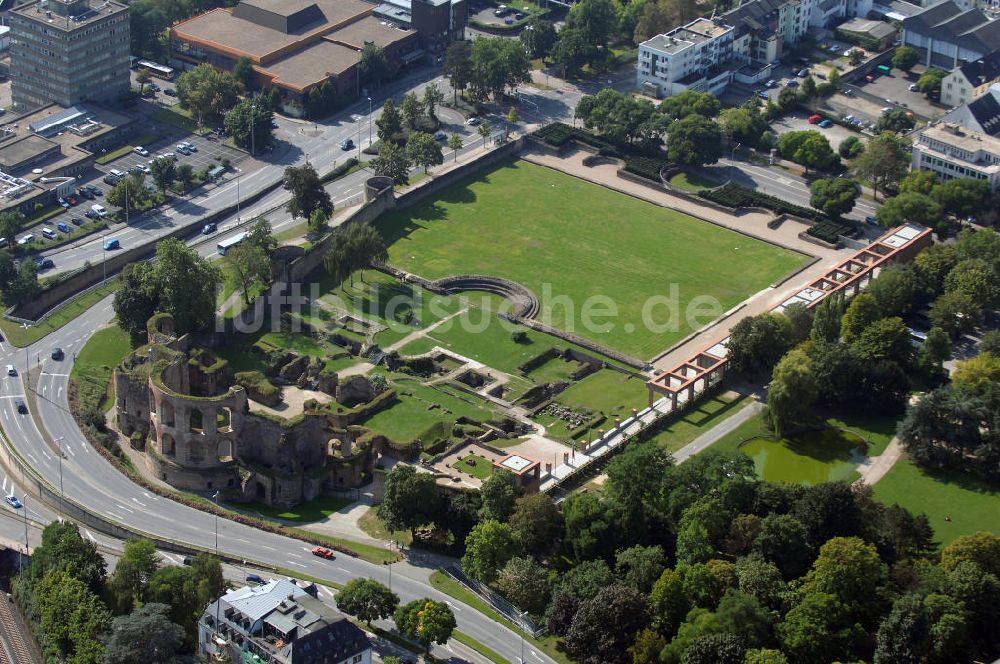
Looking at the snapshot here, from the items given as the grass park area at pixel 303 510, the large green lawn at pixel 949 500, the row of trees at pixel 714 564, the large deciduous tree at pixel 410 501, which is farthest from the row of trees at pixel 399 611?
the large green lawn at pixel 949 500

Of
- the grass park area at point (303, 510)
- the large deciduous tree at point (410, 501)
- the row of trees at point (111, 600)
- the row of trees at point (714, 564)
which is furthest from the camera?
the grass park area at point (303, 510)

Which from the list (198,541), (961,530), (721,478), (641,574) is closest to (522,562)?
(641,574)

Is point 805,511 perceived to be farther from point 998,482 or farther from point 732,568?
point 998,482

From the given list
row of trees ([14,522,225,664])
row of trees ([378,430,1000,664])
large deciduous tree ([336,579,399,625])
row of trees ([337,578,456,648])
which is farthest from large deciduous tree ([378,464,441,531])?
row of trees ([14,522,225,664])

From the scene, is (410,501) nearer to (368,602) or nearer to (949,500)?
(368,602)

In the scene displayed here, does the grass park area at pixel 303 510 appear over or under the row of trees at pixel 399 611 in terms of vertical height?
under

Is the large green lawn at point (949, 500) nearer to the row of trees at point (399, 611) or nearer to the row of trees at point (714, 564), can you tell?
the row of trees at point (714, 564)
